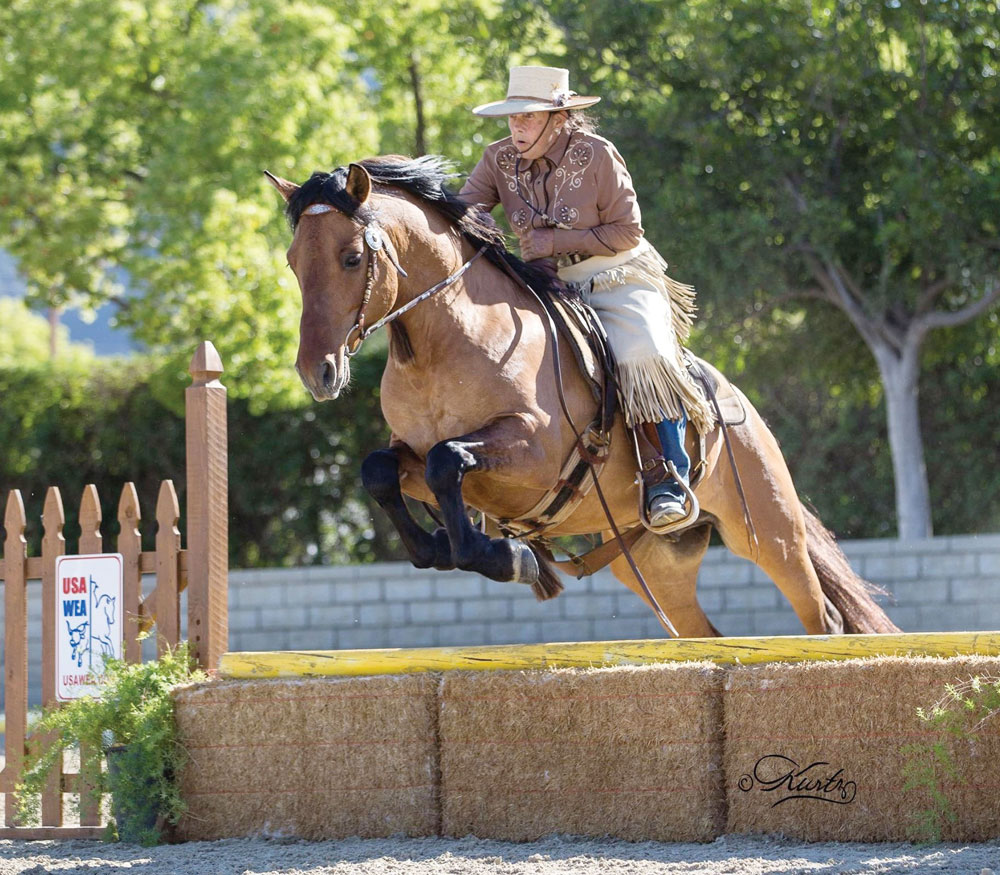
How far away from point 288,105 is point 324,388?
32.2 ft

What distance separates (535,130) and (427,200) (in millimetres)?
546

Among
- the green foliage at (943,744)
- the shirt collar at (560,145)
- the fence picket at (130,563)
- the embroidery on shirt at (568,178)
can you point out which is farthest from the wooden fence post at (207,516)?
the green foliage at (943,744)

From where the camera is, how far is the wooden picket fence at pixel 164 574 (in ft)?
17.8

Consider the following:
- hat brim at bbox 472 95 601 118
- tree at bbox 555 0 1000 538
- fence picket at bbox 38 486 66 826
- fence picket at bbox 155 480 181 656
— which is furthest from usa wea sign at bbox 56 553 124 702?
tree at bbox 555 0 1000 538

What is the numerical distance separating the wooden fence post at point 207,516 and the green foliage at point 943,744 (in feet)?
8.71

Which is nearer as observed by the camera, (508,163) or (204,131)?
(508,163)

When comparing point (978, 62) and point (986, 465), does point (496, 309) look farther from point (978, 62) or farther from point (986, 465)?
point (986, 465)

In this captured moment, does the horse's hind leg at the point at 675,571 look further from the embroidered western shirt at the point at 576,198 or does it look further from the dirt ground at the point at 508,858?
the dirt ground at the point at 508,858

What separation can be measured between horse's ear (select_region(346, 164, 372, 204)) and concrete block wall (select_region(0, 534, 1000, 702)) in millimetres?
7037

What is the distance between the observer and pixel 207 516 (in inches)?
216

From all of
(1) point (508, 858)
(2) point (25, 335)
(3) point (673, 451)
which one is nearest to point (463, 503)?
(3) point (673, 451)

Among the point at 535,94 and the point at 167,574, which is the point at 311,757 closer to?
the point at 167,574

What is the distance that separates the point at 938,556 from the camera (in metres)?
11.4

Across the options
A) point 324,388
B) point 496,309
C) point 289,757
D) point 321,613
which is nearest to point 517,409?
point 496,309
